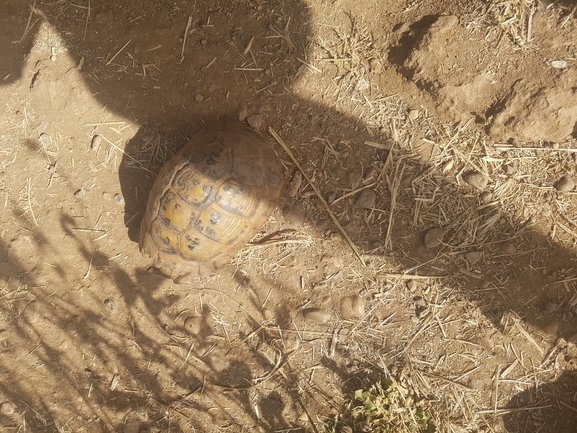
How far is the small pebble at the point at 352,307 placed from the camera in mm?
4168

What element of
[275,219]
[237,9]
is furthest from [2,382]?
[237,9]

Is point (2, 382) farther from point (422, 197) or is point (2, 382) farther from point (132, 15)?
point (422, 197)

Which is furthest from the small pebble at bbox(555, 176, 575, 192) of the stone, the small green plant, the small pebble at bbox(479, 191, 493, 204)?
the small green plant

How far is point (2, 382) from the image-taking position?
4.34 meters

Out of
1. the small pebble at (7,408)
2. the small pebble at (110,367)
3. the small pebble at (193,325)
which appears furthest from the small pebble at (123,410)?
the small pebble at (7,408)

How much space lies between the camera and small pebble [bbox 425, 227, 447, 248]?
4082mm

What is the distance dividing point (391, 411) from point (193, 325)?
208cm

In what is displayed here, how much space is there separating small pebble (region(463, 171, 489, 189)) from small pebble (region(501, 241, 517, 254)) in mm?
579

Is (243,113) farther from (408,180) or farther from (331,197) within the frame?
(408,180)

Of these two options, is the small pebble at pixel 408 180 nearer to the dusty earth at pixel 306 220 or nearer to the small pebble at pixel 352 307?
the dusty earth at pixel 306 220

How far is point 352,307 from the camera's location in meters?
4.18

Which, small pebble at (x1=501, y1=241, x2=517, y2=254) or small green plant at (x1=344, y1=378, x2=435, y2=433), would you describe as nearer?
small green plant at (x1=344, y1=378, x2=435, y2=433)

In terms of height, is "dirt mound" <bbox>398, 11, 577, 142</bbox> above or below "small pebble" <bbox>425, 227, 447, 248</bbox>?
above

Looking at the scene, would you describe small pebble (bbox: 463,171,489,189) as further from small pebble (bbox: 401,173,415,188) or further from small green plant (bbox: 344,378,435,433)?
small green plant (bbox: 344,378,435,433)
